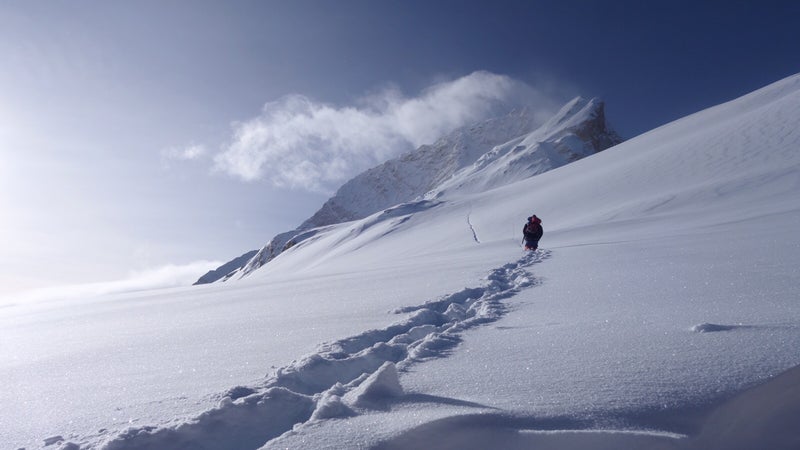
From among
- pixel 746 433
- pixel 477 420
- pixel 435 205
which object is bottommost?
pixel 746 433

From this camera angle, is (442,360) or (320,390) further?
(442,360)

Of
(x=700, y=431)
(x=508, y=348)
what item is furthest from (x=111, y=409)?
(x=700, y=431)

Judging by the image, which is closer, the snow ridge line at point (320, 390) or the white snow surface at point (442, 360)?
the white snow surface at point (442, 360)

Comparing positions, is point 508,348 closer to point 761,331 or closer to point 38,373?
point 761,331

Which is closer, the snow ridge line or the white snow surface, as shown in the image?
the white snow surface

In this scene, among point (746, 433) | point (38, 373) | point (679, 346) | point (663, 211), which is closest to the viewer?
point (746, 433)

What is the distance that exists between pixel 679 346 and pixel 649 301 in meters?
1.86

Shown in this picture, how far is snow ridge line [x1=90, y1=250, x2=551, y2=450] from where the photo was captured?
2.38 m

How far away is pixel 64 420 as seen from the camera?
2.82m

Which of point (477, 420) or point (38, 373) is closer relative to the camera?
point (477, 420)

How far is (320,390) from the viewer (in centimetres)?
319

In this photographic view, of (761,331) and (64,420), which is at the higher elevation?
(64,420)

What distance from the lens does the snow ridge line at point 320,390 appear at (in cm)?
238

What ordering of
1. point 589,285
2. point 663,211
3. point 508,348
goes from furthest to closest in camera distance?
point 663,211
point 589,285
point 508,348
